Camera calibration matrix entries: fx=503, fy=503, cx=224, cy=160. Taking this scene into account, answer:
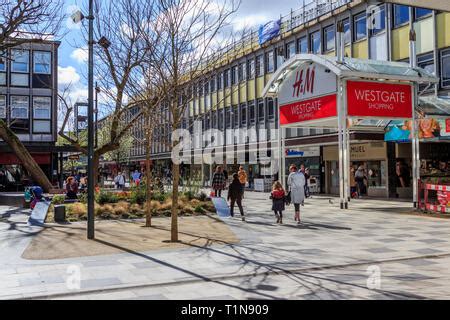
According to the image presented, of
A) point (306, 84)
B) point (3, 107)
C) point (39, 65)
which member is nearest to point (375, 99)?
point (306, 84)

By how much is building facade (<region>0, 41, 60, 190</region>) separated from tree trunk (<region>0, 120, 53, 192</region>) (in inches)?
448

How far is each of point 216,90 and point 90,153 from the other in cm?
3287

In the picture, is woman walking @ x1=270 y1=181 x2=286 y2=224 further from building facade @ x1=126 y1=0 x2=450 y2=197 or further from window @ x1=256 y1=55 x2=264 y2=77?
window @ x1=256 y1=55 x2=264 y2=77

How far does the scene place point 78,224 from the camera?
15062 mm

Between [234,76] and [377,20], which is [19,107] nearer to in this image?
[234,76]

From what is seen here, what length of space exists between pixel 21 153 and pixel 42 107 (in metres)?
14.3

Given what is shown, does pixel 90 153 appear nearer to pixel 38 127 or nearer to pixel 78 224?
pixel 78 224

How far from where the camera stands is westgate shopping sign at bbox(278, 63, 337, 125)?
19.5 m

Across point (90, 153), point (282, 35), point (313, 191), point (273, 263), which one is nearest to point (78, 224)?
point (90, 153)

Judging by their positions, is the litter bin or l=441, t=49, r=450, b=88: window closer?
the litter bin

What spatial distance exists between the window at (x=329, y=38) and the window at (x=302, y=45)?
1907 mm

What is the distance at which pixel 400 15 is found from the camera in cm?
2534

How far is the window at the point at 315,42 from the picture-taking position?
3212cm

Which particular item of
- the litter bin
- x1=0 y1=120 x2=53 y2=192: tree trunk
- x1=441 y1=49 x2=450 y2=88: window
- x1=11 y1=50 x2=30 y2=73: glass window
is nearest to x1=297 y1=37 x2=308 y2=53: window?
x1=441 y1=49 x2=450 y2=88: window
